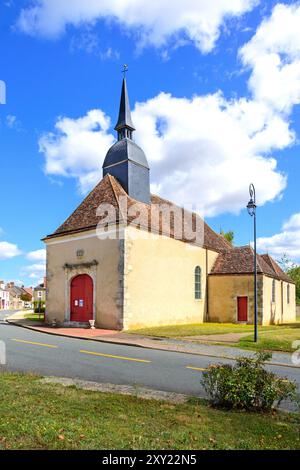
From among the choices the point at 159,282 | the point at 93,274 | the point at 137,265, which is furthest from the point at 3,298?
the point at 137,265

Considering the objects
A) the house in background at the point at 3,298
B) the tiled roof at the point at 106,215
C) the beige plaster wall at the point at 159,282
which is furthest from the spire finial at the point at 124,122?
the house in background at the point at 3,298

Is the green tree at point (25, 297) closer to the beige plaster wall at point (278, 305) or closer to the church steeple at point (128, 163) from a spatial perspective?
the beige plaster wall at point (278, 305)

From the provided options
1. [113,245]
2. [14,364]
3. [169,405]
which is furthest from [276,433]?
[113,245]

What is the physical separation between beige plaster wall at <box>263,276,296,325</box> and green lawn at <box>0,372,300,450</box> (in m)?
19.5

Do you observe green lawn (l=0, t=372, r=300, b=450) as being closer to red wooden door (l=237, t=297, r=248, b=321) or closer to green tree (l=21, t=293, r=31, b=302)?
A: red wooden door (l=237, t=297, r=248, b=321)

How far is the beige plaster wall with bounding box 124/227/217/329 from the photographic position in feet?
59.5

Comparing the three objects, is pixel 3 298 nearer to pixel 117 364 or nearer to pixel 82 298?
pixel 82 298

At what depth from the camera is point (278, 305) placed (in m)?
27.5

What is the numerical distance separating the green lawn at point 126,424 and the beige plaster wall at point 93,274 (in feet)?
38.9

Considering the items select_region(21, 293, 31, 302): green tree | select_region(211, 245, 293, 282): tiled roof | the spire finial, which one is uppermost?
the spire finial

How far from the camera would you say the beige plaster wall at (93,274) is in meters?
17.9

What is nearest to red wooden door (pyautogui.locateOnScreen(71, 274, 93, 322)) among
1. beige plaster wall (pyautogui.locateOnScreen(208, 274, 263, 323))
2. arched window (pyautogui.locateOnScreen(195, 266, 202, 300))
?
arched window (pyautogui.locateOnScreen(195, 266, 202, 300))
